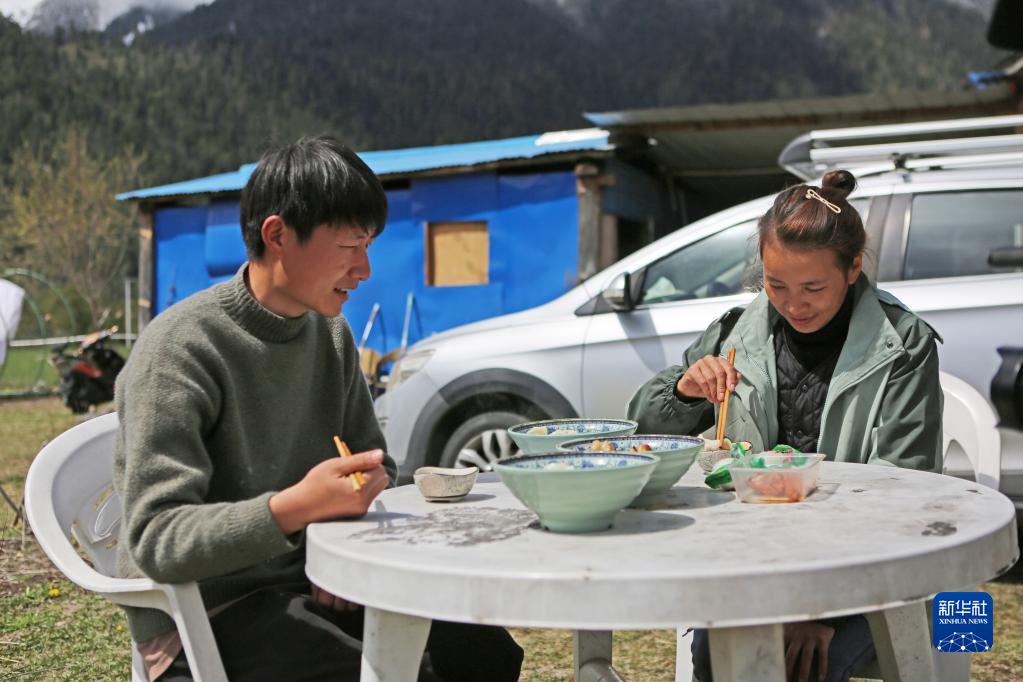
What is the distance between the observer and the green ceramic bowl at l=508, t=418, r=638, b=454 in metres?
1.84

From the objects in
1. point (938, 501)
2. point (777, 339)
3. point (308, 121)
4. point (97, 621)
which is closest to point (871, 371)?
point (777, 339)

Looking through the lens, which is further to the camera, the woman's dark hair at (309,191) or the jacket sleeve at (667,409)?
the jacket sleeve at (667,409)

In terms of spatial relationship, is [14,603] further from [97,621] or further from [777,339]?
[777,339]

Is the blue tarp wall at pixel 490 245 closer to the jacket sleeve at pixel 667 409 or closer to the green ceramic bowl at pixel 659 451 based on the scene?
the jacket sleeve at pixel 667 409

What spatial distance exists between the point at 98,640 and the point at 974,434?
3190 mm

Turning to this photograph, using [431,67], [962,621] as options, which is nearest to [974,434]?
[962,621]

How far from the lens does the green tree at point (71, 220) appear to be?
31391 millimetres

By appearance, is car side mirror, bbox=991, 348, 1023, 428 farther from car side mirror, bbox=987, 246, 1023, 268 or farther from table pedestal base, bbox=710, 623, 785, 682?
table pedestal base, bbox=710, 623, 785, 682

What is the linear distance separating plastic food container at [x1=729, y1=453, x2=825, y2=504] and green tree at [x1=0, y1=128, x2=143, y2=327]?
99.1ft

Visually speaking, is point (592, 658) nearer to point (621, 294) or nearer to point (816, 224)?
point (816, 224)

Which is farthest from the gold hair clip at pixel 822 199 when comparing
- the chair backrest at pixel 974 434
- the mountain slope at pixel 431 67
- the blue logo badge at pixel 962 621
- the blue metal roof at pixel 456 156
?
the mountain slope at pixel 431 67

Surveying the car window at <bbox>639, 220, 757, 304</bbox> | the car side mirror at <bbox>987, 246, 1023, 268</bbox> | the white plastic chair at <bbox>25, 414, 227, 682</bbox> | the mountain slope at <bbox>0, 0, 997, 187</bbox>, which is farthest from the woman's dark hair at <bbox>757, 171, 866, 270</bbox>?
the mountain slope at <bbox>0, 0, 997, 187</bbox>

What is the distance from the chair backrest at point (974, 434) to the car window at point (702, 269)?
1826 mm

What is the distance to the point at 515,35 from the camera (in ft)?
170
